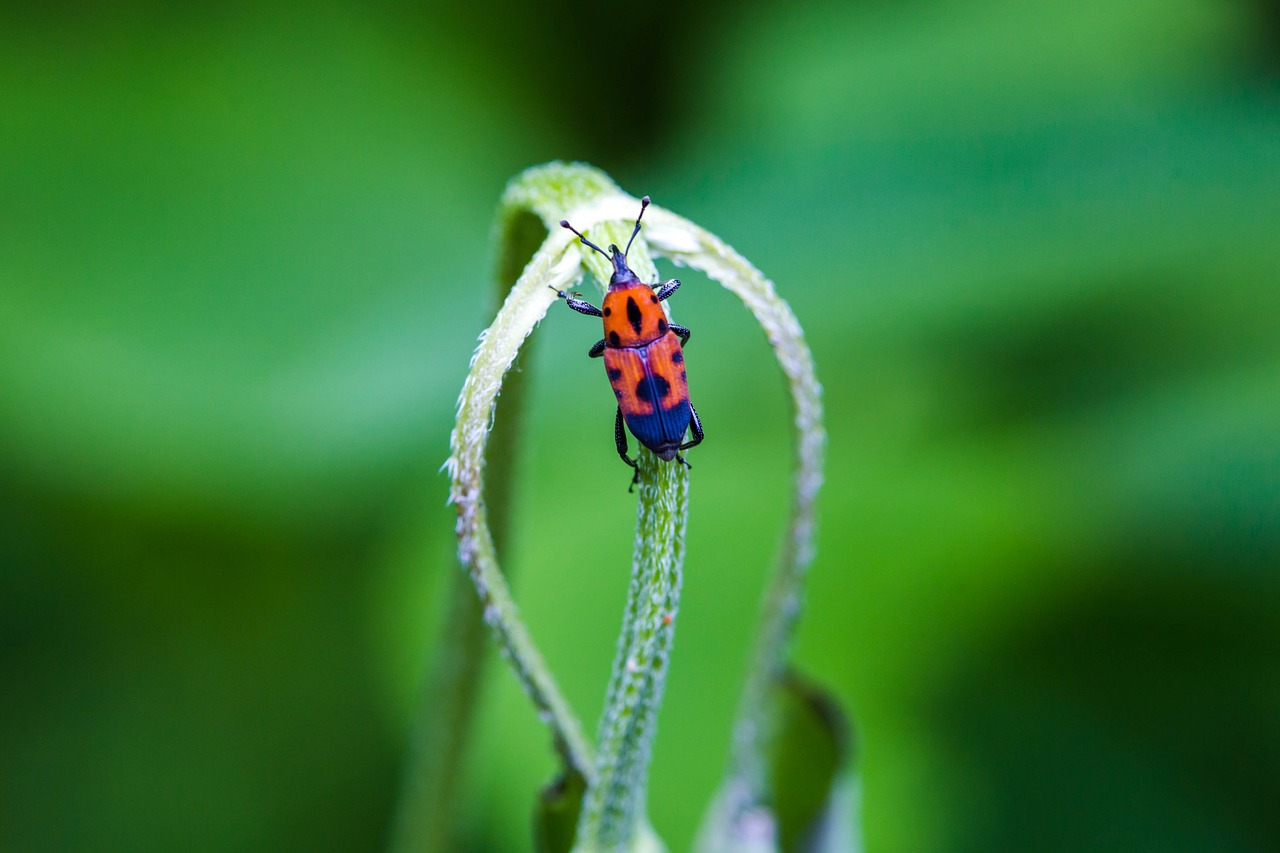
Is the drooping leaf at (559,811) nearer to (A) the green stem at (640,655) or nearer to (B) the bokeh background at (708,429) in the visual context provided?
(A) the green stem at (640,655)

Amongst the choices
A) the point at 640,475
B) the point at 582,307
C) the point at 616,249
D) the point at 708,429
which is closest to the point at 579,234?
the point at 616,249

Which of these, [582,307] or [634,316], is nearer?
[634,316]

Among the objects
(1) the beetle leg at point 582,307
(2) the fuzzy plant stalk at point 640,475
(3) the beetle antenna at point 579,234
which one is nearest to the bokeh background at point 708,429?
(1) the beetle leg at point 582,307

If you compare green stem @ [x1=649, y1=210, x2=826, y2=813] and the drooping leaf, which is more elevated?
green stem @ [x1=649, y1=210, x2=826, y2=813]

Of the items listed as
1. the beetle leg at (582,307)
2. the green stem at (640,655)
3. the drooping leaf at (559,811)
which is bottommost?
the drooping leaf at (559,811)

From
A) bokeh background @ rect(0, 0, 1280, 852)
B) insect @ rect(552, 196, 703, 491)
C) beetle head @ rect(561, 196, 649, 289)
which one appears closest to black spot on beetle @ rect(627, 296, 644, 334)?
insect @ rect(552, 196, 703, 491)

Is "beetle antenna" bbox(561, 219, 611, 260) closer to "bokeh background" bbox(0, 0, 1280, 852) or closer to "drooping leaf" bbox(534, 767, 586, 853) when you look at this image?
"drooping leaf" bbox(534, 767, 586, 853)

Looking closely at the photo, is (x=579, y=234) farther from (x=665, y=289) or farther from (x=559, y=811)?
(x=559, y=811)
